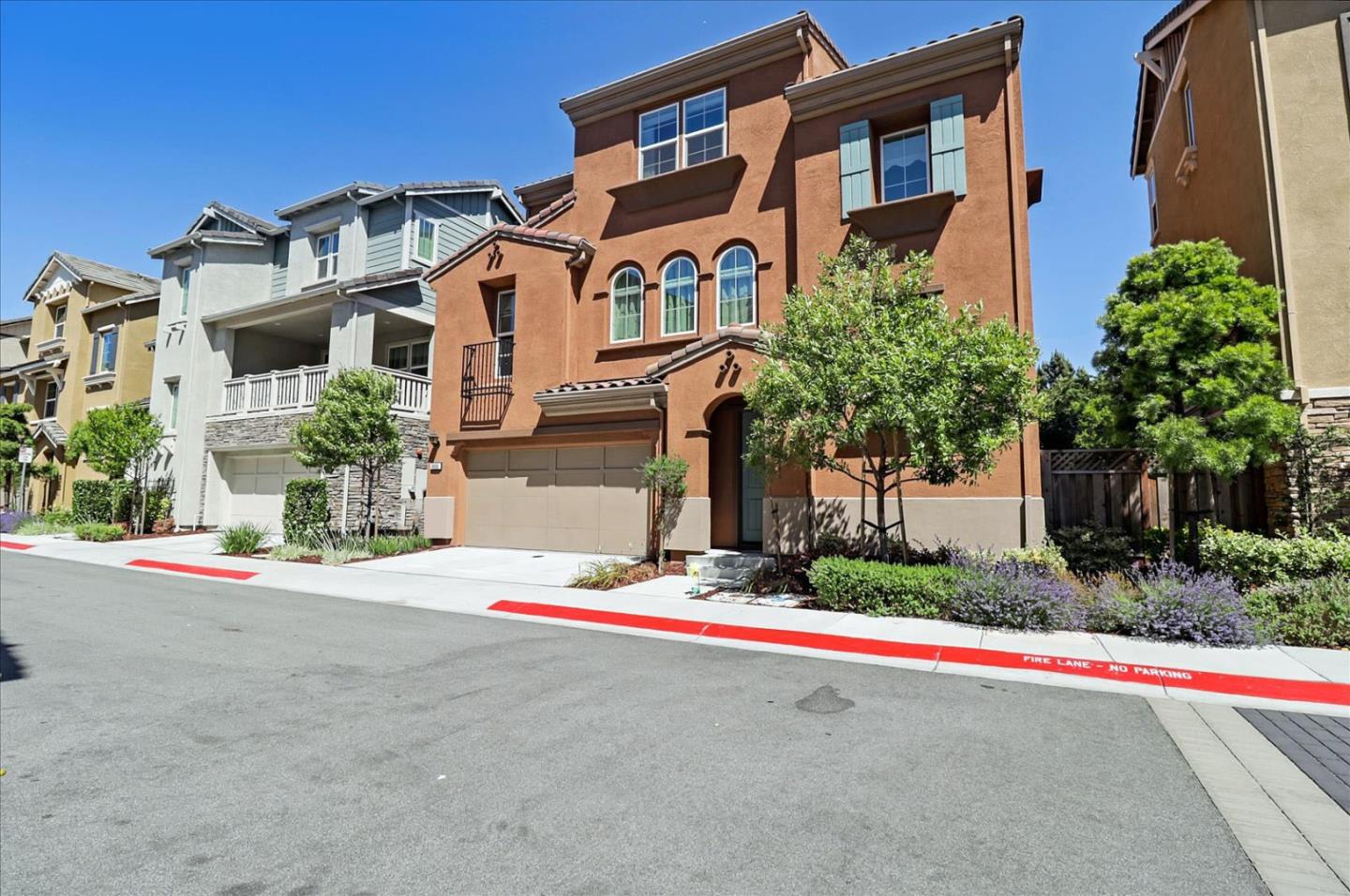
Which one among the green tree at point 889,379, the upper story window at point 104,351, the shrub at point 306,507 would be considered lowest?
the shrub at point 306,507

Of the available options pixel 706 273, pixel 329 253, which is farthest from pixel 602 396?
pixel 329 253

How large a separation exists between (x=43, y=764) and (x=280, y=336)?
23592mm

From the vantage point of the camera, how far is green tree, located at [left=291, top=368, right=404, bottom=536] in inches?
614

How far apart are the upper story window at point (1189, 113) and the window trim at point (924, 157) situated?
556 cm

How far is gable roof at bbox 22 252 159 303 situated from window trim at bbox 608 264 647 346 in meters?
26.6

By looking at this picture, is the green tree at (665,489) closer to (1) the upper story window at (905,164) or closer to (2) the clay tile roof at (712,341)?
(2) the clay tile roof at (712,341)

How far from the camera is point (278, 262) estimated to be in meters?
25.2

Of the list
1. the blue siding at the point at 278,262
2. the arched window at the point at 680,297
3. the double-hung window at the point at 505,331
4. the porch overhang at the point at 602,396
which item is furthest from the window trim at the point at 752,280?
the blue siding at the point at 278,262

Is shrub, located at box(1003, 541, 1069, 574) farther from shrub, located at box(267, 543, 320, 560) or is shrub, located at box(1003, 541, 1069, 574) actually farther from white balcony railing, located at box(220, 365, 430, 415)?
white balcony railing, located at box(220, 365, 430, 415)

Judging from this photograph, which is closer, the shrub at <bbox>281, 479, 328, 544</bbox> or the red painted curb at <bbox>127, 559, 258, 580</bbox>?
the red painted curb at <bbox>127, 559, 258, 580</bbox>

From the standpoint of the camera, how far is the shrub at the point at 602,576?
38.7 feet

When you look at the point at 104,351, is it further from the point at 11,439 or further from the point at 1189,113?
the point at 1189,113

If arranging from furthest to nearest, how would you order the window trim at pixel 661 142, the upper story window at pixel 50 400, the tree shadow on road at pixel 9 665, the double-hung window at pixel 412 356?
the upper story window at pixel 50 400, the double-hung window at pixel 412 356, the window trim at pixel 661 142, the tree shadow on road at pixel 9 665

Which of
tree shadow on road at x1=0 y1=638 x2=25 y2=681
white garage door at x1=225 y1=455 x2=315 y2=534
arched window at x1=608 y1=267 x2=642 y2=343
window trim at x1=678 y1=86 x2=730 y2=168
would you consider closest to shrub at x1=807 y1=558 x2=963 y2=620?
arched window at x1=608 y1=267 x2=642 y2=343
